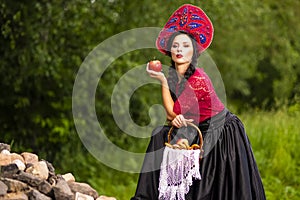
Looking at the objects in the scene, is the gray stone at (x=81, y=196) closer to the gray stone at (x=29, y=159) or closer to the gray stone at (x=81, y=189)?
the gray stone at (x=81, y=189)

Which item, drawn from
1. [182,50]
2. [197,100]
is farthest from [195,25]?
[197,100]

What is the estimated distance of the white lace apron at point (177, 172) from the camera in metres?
3.58

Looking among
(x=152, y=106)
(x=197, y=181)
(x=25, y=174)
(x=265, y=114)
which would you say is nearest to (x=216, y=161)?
(x=197, y=181)

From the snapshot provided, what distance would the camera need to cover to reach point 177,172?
3.63 m

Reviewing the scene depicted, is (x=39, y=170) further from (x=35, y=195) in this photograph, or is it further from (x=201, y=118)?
(x=201, y=118)

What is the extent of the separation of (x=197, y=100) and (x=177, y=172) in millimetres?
465

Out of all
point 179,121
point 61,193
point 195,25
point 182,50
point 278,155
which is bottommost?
point 278,155

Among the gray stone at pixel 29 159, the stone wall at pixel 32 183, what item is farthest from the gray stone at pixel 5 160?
the gray stone at pixel 29 159

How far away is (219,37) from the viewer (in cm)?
1276

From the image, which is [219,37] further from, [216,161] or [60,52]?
[216,161]

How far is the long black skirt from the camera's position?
3.64 m

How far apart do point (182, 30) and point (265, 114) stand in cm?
539

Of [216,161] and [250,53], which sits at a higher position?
[250,53]

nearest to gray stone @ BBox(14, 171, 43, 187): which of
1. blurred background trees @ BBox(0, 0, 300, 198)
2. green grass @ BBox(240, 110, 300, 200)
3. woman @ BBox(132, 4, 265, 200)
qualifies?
woman @ BBox(132, 4, 265, 200)
